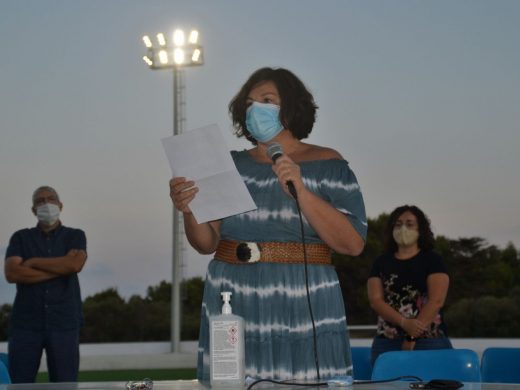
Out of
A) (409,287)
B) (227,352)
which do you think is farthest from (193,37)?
(227,352)

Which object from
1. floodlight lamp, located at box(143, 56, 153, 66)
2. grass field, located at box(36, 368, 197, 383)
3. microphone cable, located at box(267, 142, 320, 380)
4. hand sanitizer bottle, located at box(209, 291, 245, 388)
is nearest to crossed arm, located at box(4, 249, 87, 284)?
microphone cable, located at box(267, 142, 320, 380)

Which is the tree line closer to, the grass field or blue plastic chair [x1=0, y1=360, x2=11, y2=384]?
the grass field

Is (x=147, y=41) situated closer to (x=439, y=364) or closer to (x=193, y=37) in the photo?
(x=193, y=37)

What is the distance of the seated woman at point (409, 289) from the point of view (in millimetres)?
3932

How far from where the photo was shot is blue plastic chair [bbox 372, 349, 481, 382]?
2238 mm

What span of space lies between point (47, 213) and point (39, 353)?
2.46 feet

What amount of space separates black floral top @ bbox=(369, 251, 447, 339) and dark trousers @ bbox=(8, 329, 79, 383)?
61.4 inches

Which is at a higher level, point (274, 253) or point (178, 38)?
point (178, 38)

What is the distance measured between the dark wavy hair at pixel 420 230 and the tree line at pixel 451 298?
6.07 meters

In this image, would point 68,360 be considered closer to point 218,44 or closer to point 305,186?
point 305,186

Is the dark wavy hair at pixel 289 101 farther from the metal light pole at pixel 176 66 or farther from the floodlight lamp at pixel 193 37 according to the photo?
the floodlight lamp at pixel 193 37

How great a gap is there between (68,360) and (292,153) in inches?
103

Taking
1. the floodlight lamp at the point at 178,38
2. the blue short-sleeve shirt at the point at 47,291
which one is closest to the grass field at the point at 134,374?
the floodlight lamp at the point at 178,38

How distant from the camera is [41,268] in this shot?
4430mm
